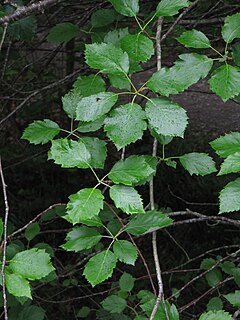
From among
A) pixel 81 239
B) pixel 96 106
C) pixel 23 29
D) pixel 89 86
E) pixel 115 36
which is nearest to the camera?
pixel 96 106

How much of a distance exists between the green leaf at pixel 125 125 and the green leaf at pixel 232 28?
306 mm

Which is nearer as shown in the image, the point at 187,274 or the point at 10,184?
the point at 187,274

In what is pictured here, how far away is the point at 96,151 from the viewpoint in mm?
1323

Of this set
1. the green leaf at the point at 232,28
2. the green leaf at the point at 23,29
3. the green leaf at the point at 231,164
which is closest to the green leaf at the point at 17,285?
the green leaf at the point at 231,164

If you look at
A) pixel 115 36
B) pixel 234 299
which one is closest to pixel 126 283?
pixel 234 299

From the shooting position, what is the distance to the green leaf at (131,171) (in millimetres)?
1136

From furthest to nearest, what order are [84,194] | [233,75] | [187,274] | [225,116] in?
1. [225,116]
2. [187,274]
3. [233,75]
4. [84,194]

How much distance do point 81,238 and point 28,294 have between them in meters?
0.21

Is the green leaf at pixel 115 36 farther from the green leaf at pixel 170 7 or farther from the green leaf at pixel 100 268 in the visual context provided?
the green leaf at pixel 100 268

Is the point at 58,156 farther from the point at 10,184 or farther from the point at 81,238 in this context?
the point at 10,184

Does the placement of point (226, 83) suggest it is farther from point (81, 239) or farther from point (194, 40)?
point (81, 239)

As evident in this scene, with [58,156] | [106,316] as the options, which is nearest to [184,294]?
[106,316]

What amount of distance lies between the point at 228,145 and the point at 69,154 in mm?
359

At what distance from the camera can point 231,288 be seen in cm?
327
